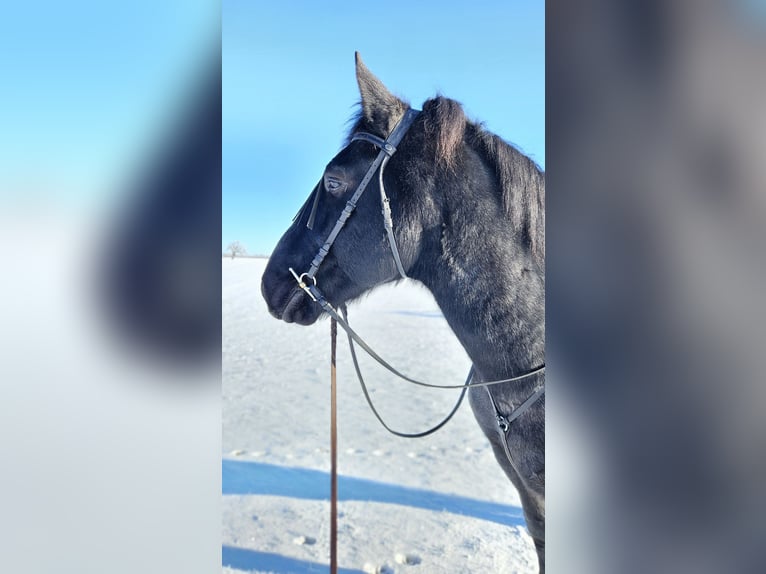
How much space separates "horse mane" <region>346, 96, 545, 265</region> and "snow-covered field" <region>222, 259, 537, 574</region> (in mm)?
1054

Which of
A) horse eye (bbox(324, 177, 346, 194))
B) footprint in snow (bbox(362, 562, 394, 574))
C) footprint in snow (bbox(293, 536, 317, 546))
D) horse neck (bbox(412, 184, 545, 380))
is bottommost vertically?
footprint in snow (bbox(362, 562, 394, 574))

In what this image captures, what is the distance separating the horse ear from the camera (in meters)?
1.40

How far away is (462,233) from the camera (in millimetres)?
1300

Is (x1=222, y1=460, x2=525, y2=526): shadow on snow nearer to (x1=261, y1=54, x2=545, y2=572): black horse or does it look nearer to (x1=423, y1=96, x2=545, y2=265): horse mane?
(x1=261, y1=54, x2=545, y2=572): black horse

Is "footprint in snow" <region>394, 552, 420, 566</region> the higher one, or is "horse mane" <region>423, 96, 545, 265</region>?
"horse mane" <region>423, 96, 545, 265</region>

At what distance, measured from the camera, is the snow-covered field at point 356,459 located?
7.64ft

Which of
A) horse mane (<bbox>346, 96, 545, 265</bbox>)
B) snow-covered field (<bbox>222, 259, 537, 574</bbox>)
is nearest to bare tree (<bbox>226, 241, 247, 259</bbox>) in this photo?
snow-covered field (<bbox>222, 259, 537, 574</bbox>)
